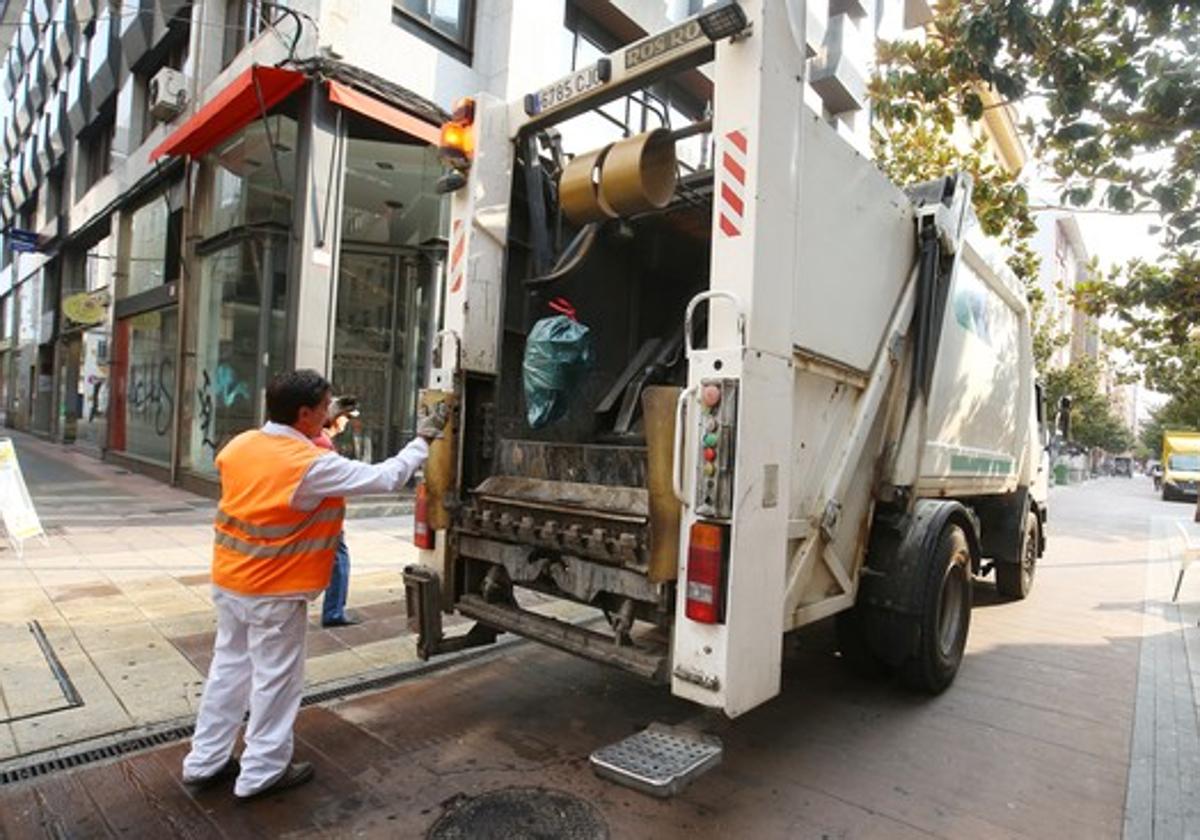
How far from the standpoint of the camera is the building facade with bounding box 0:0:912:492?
380 inches

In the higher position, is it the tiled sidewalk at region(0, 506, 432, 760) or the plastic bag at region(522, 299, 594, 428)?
the plastic bag at region(522, 299, 594, 428)

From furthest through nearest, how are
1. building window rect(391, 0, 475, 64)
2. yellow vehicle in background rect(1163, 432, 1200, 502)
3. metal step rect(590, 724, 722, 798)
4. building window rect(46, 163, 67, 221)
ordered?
1. yellow vehicle in background rect(1163, 432, 1200, 502)
2. building window rect(46, 163, 67, 221)
3. building window rect(391, 0, 475, 64)
4. metal step rect(590, 724, 722, 798)

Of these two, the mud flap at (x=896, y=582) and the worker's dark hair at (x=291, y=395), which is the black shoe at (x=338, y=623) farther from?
the mud flap at (x=896, y=582)

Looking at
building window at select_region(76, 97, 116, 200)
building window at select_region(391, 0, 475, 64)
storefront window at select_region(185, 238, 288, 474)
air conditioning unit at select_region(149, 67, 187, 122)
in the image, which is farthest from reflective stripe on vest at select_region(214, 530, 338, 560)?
building window at select_region(76, 97, 116, 200)

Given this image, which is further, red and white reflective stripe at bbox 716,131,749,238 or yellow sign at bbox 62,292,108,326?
yellow sign at bbox 62,292,108,326

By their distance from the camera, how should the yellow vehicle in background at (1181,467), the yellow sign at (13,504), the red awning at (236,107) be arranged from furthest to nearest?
the yellow vehicle in background at (1181,467), the red awning at (236,107), the yellow sign at (13,504)

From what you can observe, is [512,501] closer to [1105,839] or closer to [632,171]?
[632,171]

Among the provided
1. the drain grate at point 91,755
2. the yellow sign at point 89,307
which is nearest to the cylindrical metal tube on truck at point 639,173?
the drain grate at point 91,755

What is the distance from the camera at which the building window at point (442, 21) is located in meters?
10.2

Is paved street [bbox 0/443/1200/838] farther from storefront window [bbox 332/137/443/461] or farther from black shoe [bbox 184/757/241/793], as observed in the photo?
storefront window [bbox 332/137/443/461]

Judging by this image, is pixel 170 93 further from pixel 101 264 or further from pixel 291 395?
pixel 291 395

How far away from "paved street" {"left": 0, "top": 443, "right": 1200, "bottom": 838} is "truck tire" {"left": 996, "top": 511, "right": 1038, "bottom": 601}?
1.01 metres

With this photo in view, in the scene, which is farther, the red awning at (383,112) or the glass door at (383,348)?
the glass door at (383,348)

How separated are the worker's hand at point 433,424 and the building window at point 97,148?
1854 centimetres
